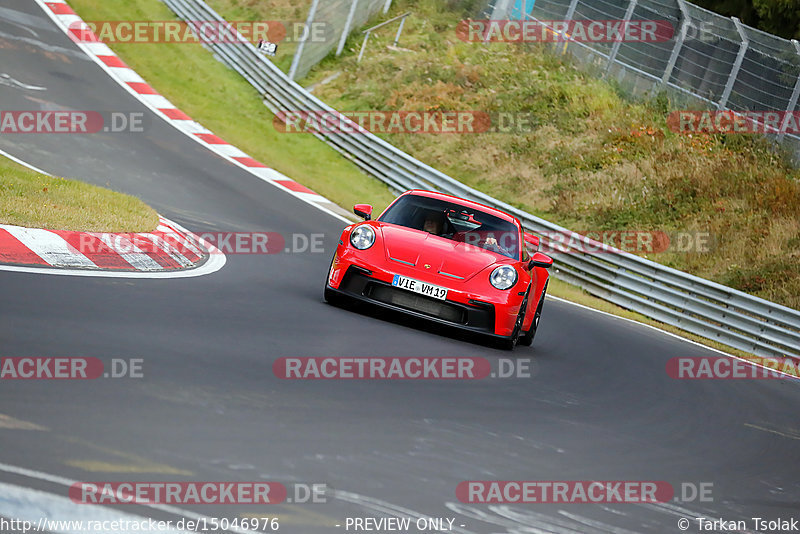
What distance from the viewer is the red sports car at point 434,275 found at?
8523 mm

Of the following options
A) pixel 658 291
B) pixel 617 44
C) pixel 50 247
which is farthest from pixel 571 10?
pixel 50 247

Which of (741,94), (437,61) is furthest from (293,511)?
(437,61)

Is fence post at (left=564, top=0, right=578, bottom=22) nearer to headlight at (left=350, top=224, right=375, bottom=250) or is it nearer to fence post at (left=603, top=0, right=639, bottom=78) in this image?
fence post at (left=603, top=0, right=639, bottom=78)

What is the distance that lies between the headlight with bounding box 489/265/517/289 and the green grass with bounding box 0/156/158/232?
11.3 feet

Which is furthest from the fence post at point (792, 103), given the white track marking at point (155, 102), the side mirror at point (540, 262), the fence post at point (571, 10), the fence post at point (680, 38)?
the side mirror at point (540, 262)

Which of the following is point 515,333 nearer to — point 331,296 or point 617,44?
point 331,296

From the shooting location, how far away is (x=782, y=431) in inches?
339

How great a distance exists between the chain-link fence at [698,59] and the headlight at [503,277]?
50.2ft

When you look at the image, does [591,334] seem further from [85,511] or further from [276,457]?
[85,511]

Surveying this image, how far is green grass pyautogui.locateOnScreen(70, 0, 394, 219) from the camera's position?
72.8 ft

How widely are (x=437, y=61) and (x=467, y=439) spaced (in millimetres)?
24584

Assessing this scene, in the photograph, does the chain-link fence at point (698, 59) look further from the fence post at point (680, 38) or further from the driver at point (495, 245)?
the driver at point (495, 245)

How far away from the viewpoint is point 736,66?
22953 millimetres

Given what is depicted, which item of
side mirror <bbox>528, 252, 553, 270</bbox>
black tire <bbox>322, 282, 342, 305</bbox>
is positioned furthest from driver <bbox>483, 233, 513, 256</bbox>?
black tire <bbox>322, 282, 342, 305</bbox>
